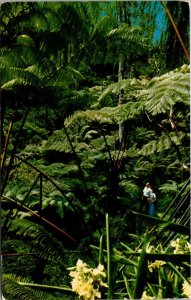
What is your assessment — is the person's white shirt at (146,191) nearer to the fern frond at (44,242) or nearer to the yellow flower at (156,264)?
the fern frond at (44,242)

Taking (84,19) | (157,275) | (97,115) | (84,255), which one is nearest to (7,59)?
(84,19)

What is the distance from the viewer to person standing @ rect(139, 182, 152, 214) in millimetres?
2461

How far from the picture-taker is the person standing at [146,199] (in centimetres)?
246

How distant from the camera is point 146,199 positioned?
261 centimetres

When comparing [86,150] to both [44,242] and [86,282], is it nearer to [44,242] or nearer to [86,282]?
[44,242]

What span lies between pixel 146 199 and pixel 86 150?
1.79 feet

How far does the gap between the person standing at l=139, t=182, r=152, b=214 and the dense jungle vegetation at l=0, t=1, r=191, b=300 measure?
48mm

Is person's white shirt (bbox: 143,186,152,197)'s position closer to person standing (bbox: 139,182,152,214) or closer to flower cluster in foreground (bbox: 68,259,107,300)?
person standing (bbox: 139,182,152,214)

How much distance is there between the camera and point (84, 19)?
189cm

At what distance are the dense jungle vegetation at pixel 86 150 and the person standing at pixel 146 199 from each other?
0.05 meters

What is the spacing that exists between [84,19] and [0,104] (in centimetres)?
56

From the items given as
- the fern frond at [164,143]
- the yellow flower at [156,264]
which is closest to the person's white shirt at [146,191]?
the fern frond at [164,143]

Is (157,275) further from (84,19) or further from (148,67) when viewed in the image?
(148,67)

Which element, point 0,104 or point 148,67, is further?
point 148,67
